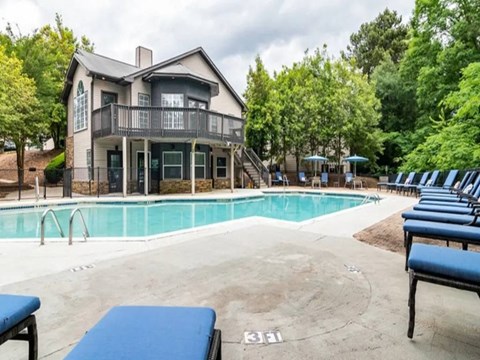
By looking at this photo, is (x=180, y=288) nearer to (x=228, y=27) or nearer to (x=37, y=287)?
(x=37, y=287)

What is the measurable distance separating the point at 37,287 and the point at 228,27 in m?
17.3

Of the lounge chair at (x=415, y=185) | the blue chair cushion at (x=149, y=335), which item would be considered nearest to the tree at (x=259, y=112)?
the lounge chair at (x=415, y=185)

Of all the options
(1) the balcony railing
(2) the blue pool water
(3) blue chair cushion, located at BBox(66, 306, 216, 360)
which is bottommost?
(2) the blue pool water

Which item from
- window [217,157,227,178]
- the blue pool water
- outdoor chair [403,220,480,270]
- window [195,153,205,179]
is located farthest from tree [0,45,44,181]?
outdoor chair [403,220,480,270]

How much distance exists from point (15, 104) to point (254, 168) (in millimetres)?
14151

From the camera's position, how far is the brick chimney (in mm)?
18297

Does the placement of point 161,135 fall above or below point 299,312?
above

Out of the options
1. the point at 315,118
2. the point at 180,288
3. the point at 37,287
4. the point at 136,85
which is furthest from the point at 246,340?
the point at 315,118

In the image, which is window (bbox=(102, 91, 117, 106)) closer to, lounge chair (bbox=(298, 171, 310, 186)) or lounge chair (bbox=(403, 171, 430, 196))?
lounge chair (bbox=(298, 171, 310, 186))

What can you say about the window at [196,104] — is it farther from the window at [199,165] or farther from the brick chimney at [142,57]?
the brick chimney at [142,57]

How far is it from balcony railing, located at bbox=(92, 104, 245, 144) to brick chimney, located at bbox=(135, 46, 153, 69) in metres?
5.33

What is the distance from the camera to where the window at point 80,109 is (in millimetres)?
15915

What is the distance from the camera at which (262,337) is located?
2.22 metres

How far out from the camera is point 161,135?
14.1m
